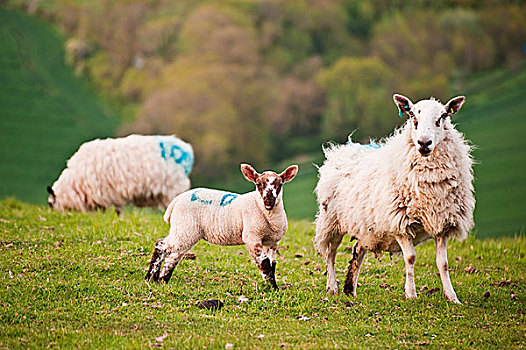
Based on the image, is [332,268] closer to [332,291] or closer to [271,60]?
[332,291]

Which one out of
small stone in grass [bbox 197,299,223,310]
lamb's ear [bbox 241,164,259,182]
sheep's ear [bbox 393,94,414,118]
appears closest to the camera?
small stone in grass [bbox 197,299,223,310]

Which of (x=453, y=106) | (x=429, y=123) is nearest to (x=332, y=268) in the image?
(x=429, y=123)

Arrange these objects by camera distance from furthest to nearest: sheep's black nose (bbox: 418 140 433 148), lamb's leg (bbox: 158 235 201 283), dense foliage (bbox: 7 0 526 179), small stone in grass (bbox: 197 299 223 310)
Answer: dense foliage (bbox: 7 0 526 179) < lamb's leg (bbox: 158 235 201 283) < sheep's black nose (bbox: 418 140 433 148) < small stone in grass (bbox: 197 299 223 310)

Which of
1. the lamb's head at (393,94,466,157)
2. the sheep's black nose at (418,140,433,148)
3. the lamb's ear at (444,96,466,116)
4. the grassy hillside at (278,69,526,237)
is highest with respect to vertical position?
the lamb's ear at (444,96,466,116)

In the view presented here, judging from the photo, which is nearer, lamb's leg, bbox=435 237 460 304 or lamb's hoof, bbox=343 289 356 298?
lamb's leg, bbox=435 237 460 304

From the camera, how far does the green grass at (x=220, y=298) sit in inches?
261

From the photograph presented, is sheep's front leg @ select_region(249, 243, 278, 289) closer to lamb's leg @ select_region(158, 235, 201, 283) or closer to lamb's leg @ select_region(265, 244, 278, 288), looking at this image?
lamb's leg @ select_region(265, 244, 278, 288)

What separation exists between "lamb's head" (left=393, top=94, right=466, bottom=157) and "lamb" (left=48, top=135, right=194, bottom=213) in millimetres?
6975

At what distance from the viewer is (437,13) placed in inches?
3280

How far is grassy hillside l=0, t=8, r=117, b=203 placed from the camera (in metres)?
→ 48.6

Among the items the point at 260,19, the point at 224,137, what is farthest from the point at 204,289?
the point at 260,19

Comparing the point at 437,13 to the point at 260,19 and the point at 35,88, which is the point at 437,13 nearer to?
the point at 260,19

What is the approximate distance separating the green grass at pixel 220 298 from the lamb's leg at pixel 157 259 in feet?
0.67

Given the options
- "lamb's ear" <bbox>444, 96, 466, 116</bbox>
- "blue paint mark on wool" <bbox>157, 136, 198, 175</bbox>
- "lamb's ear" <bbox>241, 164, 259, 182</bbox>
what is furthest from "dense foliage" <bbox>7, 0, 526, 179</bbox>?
"lamb's ear" <bbox>444, 96, 466, 116</bbox>
